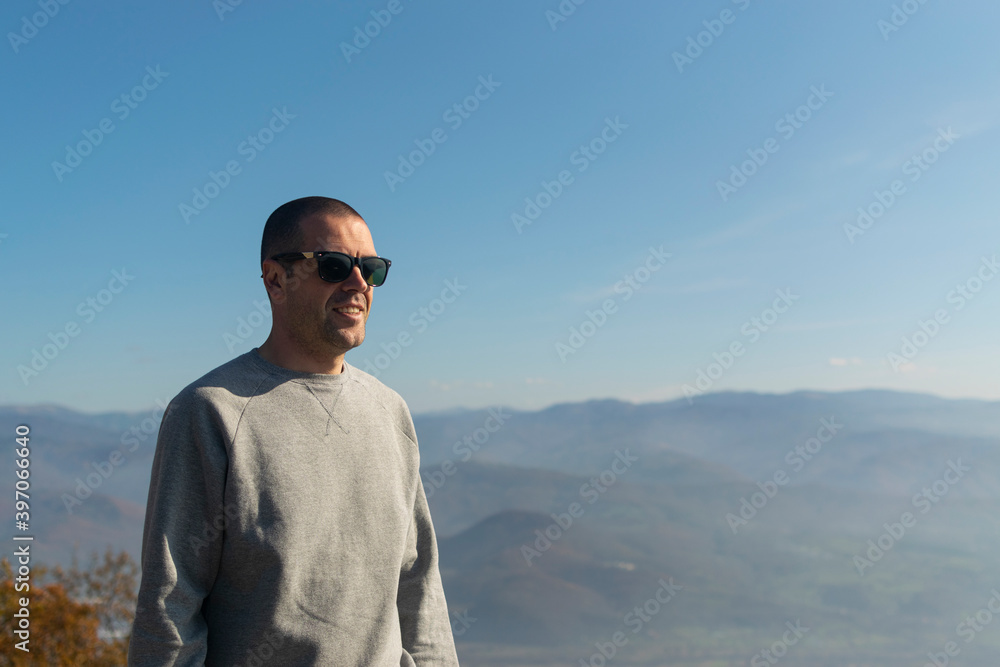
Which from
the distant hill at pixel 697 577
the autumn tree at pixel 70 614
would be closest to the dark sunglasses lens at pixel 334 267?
the autumn tree at pixel 70 614

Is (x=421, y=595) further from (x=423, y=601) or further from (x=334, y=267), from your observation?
(x=334, y=267)

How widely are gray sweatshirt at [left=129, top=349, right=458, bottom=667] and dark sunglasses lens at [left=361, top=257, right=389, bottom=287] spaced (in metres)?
0.36

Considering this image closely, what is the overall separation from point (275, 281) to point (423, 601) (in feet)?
4.07

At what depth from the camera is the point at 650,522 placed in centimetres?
18600

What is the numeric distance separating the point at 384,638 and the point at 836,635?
159 meters

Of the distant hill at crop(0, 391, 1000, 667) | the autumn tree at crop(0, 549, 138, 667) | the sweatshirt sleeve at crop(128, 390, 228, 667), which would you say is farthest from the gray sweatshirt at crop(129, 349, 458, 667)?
the distant hill at crop(0, 391, 1000, 667)

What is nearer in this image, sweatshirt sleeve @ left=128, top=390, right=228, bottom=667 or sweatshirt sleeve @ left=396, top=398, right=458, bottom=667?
sweatshirt sleeve @ left=128, top=390, right=228, bottom=667

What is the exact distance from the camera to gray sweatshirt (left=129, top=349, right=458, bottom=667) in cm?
187

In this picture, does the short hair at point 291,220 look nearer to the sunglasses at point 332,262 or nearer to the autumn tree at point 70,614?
the sunglasses at point 332,262

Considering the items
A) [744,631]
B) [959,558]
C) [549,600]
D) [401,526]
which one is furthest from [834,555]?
[401,526]

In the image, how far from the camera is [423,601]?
2.49 metres

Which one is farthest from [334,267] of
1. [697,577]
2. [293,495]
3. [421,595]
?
[697,577]

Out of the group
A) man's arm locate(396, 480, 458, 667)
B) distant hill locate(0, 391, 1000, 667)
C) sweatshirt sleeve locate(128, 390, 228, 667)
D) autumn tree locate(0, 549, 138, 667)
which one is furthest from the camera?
distant hill locate(0, 391, 1000, 667)

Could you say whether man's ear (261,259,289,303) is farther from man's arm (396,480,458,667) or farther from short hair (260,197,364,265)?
man's arm (396,480,458,667)
